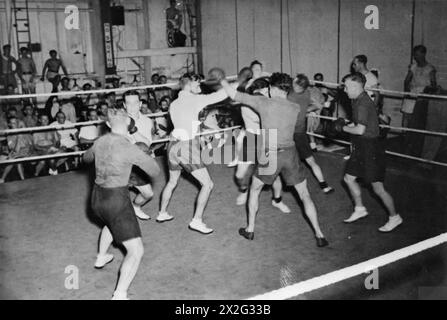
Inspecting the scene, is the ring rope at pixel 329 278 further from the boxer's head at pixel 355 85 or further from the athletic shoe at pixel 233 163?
the athletic shoe at pixel 233 163

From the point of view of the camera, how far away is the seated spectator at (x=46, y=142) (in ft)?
25.2

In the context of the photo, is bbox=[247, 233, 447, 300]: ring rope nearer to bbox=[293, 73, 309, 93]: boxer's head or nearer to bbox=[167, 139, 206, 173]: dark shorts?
bbox=[167, 139, 206, 173]: dark shorts

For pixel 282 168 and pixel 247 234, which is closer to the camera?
pixel 282 168

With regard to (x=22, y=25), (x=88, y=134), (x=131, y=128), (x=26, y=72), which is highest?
(x=22, y=25)

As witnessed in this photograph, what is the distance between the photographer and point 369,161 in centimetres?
480

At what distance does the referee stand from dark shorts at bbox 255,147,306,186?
68 cm

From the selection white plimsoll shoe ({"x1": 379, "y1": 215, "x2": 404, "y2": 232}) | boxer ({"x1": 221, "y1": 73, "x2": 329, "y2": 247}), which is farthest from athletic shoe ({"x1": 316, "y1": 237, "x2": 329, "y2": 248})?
white plimsoll shoe ({"x1": 379, "y1": 215, "x2": 404, "y2": 232})

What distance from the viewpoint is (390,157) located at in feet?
27.3

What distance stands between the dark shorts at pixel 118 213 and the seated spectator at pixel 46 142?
4350 mm

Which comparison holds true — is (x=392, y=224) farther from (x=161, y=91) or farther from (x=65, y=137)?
→ (x=161, y=91)

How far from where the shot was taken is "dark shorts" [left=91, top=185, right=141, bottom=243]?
3564 mm

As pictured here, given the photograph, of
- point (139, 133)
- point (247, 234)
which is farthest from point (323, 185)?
point (139, 133)

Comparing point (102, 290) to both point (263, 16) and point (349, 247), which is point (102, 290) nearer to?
point (349, 247)

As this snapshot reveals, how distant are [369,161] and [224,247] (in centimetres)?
158
